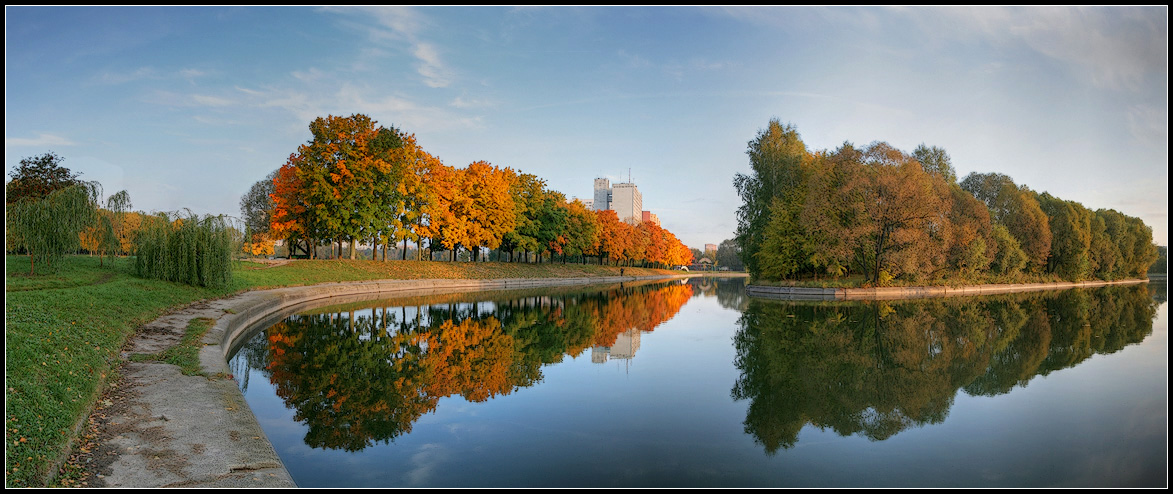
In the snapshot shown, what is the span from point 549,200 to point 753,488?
56.5 metres

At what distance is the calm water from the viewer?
595cm

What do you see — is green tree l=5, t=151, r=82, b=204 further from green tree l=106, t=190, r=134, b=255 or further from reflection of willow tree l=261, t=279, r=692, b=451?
reflection of willow tree l=261, t=279, r=692, b=451

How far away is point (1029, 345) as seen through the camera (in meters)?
14.8

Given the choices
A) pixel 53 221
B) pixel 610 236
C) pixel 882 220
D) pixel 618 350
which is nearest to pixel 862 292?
pixel 882 220

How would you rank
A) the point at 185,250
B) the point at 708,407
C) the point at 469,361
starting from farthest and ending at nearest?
1. the point at 185,250
2. the point at 469,361
3. the point at 708,407

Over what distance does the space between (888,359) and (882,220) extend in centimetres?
2609

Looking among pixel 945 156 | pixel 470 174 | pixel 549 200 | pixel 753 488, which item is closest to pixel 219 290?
pixel 753 488

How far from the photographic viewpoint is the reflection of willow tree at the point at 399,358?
791cm

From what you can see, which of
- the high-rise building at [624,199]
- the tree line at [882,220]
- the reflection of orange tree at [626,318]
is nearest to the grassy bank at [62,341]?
the reflection of orange tree at [626,318]

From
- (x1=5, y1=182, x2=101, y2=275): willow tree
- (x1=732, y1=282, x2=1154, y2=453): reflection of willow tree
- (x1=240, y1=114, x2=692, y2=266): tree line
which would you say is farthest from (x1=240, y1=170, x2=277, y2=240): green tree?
(x1=732, y1=282, x2=1154, y2=453): reflection of willow tree

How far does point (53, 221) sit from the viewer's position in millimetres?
18406

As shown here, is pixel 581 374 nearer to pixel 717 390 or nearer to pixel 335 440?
pixel 717 390

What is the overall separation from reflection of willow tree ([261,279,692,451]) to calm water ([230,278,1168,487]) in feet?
0.22

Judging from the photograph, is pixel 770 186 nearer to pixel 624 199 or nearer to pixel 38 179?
pixel 38 179
